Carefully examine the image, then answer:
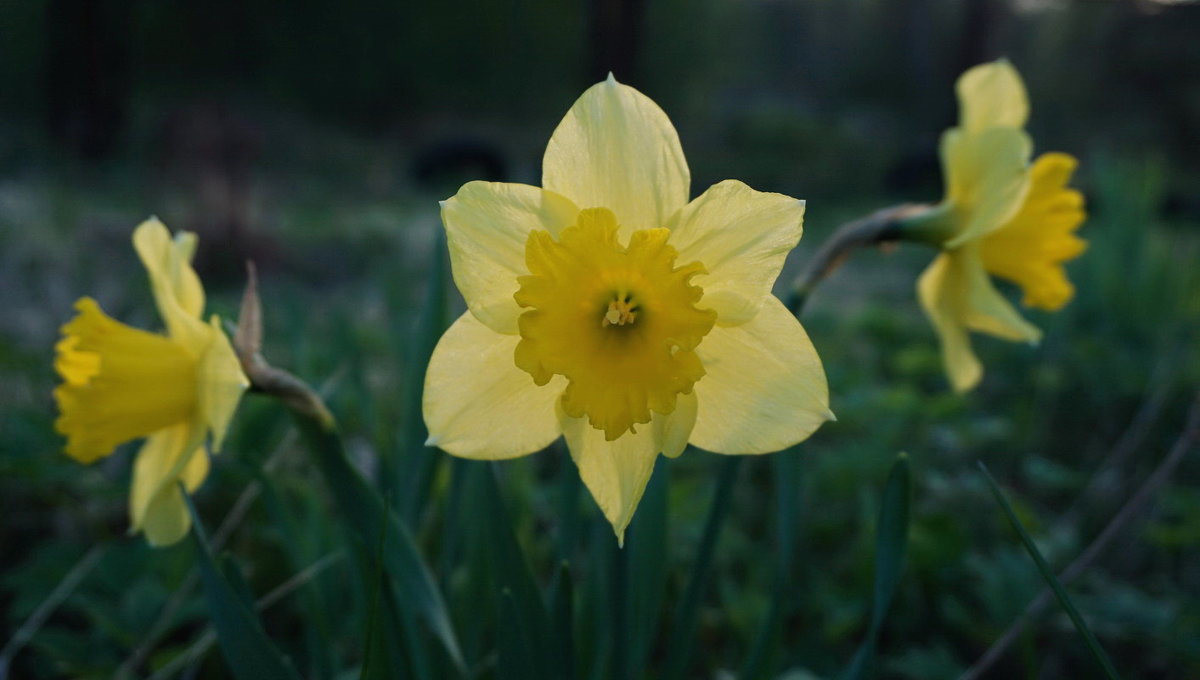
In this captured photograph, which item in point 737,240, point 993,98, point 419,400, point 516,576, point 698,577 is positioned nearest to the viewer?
point 737,240

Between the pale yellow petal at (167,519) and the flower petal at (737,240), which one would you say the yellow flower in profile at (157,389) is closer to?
the pale yellow petal at (167,519)

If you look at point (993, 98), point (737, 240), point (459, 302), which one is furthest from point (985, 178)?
point (459, 302)

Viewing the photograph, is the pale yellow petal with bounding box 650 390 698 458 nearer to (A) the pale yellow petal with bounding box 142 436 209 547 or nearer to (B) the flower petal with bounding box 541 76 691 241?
(B) the flower petal with bounding box 541 76 691 241

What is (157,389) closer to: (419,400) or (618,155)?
(419,400)

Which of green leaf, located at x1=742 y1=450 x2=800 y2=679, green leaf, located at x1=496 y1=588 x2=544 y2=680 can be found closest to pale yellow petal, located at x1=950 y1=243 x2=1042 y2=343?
green leaf, located at x1=742 y1=450 x2=800 y2=679

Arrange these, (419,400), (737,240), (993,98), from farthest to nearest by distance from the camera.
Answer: (993,98) → (419,400) → (737,240)
